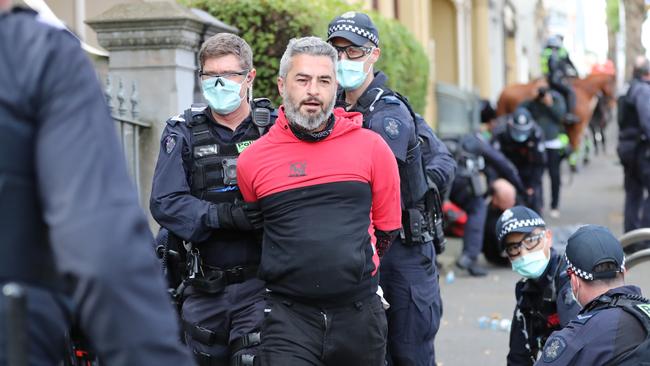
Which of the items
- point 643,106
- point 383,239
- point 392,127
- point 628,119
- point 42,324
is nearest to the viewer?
point 42,324

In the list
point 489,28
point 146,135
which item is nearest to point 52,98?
point 146,135

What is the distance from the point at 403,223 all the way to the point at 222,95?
1.10 meters

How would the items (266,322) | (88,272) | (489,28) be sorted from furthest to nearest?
1. (489,28)
2. (266,322)
3. (88,272)

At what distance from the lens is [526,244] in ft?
20.8

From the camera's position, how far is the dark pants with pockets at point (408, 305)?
5.72 m

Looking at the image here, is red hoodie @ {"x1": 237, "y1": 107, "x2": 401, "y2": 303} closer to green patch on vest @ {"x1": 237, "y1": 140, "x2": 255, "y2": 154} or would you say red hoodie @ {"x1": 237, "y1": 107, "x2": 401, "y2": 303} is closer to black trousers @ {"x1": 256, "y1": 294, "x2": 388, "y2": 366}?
black trousers @ {"x1": 256, "y1": 294, "x2": 388, "y2": 366}

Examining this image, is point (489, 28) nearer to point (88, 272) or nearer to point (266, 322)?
point (266, 322)

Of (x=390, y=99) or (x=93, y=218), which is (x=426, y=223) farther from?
(x=93, y=218)

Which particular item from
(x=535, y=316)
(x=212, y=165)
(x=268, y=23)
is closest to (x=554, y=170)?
(x=268, y=23)

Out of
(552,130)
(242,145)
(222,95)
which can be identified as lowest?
(552,130)

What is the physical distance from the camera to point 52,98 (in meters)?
2.39

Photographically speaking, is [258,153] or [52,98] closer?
[52,98]

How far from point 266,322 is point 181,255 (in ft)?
2.49

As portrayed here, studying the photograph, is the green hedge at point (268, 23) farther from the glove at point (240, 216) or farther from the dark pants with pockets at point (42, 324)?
the dark pants with pockets at point (42, 324)
